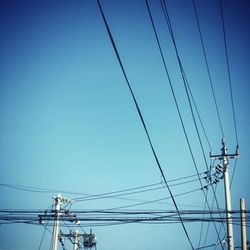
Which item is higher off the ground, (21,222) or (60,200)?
(60,200)

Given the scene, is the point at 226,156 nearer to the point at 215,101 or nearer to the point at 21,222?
the point at 215,101

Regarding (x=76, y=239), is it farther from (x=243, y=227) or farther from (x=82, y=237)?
(x=243, y=227)

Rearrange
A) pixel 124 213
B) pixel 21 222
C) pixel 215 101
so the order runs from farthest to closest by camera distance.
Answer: pixel 21 222
pixel 124 213
pixel 215 101

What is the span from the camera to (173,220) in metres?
11.3

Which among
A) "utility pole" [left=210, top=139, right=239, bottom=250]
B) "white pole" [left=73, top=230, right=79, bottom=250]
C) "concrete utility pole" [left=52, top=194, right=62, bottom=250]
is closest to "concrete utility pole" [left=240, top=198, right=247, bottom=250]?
"utility pole" [left=210, top=139, right=239, bottom=250]

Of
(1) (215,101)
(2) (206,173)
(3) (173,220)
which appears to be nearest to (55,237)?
(3) (173,220)

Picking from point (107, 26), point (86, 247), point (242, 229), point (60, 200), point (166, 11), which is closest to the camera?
point (107, 26)

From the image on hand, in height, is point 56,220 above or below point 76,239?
below

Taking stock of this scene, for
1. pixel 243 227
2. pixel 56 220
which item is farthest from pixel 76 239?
pixel 243 227

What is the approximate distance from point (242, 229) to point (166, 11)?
1175 cm

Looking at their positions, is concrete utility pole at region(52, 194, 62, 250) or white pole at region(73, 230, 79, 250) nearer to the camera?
concrete utility pole at region(52, 194, 62, 250)

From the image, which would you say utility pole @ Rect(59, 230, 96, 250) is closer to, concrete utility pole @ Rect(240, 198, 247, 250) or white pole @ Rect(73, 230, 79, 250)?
white pole @ Rect(73, 230, 79, 250)

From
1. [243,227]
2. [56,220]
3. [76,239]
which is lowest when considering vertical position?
[243,227]

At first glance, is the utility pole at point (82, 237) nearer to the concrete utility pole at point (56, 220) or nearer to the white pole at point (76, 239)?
the white pole at point (76, 239)
